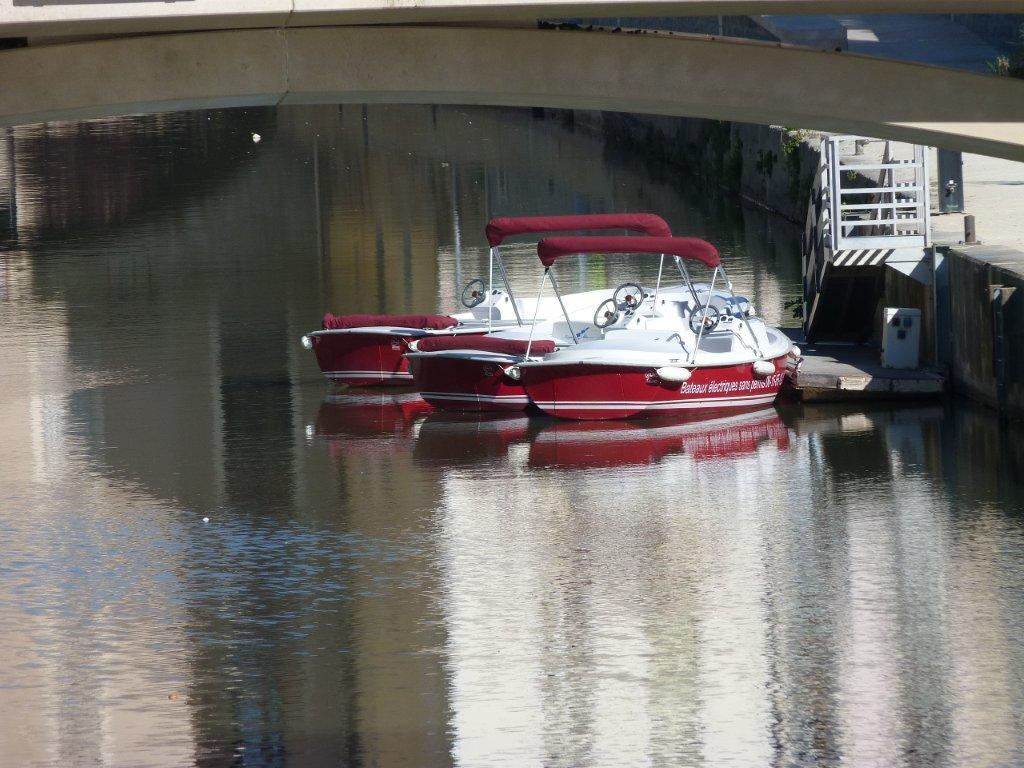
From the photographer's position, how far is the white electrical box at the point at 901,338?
27.6 m

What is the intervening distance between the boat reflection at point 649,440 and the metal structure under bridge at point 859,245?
3222mm

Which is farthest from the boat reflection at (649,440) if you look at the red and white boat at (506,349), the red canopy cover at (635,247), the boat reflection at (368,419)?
the red canopy cover at (635,247)

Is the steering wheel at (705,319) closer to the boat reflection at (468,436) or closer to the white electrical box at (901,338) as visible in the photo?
the white electrical box at (901,338)

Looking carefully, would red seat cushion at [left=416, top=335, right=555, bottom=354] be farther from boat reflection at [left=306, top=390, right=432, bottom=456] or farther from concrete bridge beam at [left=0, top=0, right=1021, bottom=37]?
concrete bridge beam at [left=0, top=0, right=1021, bottom=37]

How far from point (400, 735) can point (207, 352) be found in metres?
19.9

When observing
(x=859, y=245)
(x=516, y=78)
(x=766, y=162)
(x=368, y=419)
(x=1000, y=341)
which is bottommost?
(x=368, y=419)

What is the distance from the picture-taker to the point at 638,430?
87.8 ft

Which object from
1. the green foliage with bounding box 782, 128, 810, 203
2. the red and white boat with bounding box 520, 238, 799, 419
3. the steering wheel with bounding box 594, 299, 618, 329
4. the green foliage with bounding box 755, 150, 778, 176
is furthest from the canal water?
the green foliage with bounding box 755, 150, 778, 176

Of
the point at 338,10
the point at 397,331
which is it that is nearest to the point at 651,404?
the point at 397,331

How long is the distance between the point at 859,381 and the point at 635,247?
4075 mm

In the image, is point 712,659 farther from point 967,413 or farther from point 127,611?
point 967,413

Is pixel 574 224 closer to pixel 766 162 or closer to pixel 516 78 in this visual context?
pixel 516 78

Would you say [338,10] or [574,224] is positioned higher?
[338,10]

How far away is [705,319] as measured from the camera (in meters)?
27.9
